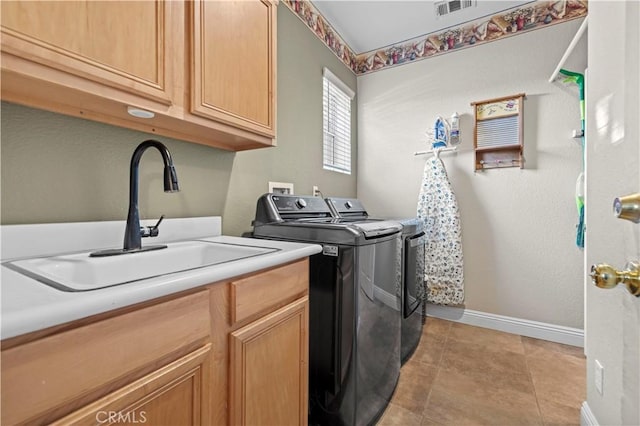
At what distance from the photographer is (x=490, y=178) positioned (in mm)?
2523

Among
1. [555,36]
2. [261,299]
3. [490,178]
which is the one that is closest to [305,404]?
[261,299]

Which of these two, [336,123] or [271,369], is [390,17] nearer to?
[336,123]

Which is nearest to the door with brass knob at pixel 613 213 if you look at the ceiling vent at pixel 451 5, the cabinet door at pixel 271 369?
the cabinet door at pixel 271 369

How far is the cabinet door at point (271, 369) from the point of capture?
0.83 metres

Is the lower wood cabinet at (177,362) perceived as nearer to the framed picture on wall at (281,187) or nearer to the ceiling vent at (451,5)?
the framed picture on wall at (281,187)

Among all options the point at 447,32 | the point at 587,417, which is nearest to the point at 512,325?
the point at 587,417

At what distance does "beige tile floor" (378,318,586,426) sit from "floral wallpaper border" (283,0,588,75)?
2616 mm

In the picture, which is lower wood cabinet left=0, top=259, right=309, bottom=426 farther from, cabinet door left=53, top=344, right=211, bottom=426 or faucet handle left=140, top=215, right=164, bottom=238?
faucet handle left=140, top=215, right=164, bottom=238

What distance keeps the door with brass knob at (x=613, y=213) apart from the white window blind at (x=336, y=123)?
5.92ft

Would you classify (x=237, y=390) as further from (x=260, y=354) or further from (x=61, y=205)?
(x=61, y=205)

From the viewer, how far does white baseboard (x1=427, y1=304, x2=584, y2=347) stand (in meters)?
2.23

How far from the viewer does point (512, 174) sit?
7.98 ft

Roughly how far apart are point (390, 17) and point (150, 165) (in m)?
2.37

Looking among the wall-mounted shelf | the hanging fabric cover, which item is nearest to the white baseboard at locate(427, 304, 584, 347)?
the hanging fabric cover
